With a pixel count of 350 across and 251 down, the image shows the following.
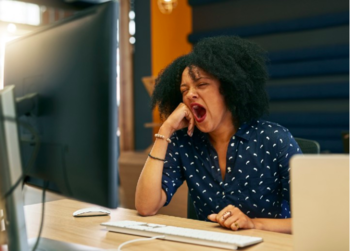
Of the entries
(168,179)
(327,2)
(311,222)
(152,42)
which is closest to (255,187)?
(168,179)

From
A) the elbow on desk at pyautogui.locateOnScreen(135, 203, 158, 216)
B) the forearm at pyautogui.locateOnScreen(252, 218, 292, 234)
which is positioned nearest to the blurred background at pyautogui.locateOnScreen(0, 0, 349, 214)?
the elbow on desk at pyautogui.locateOnScreen(135, 203, 158, 216)

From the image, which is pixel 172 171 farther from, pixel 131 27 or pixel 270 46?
pixel 131 27

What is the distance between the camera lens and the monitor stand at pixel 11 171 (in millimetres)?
911

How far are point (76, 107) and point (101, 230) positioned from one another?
53 cm

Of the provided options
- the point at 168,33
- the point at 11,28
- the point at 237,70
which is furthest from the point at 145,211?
the point at 168,33

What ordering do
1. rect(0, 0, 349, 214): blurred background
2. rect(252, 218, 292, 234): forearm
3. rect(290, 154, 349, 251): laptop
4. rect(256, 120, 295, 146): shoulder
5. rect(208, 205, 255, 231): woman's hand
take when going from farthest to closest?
1. rect(0, 0, 349, 214): blurred background
2. rect(256, 120, 295, 146): shoulder
3. rect(252, 218, 292, 234): forearm
4. rect(208, 205, 255, 231): woman's hand
5. rect(290, 154, 349, 251): laptop

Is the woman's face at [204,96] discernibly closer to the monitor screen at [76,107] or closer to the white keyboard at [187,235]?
the white keyboard at [187,235]

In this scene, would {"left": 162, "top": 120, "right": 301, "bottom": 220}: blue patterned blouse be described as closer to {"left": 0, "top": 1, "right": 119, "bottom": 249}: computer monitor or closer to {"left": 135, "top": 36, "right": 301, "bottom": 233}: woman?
{"left": 135, "top": 36, "right": 301, "bottom": 233}: woman

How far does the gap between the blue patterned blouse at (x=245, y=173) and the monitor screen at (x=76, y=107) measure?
0.79 meters

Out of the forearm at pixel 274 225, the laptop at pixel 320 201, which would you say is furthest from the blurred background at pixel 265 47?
the laptop at pixel 320 201

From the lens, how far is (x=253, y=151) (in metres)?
1.68

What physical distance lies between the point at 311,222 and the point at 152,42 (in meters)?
4.63

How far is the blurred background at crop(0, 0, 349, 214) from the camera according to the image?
4145 millimetres

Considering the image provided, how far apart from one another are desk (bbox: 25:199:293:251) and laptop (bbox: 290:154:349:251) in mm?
207
